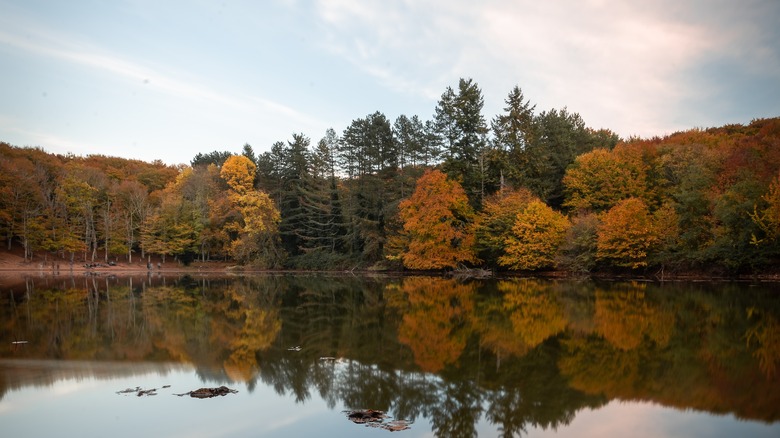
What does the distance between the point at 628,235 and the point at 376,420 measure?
36703 mm

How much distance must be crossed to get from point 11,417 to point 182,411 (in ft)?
9.87

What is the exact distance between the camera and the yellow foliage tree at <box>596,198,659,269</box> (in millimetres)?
40688

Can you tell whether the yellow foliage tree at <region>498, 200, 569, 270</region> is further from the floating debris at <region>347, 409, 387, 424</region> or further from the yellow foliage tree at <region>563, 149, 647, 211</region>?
the floating debris at <region>347, 409, 387, 424</region>

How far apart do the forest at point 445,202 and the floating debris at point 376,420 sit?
109ft

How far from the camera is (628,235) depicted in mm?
40812

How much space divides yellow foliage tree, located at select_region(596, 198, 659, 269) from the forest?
0.38ft

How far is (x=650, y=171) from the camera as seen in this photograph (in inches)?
2047

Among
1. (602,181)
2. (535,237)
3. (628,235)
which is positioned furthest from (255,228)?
(628,235)

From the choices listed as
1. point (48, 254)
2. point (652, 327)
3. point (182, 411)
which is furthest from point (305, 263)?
point (182, 411)

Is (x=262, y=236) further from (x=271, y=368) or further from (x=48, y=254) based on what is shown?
(x=271, y=368)

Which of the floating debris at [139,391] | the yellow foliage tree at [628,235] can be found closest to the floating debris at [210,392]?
the floating debris at [139,391]

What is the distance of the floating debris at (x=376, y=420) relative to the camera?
29.2 feet

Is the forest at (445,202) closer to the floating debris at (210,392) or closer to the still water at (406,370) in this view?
the still water at (406,370)

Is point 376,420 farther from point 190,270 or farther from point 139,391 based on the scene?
point 190,270
